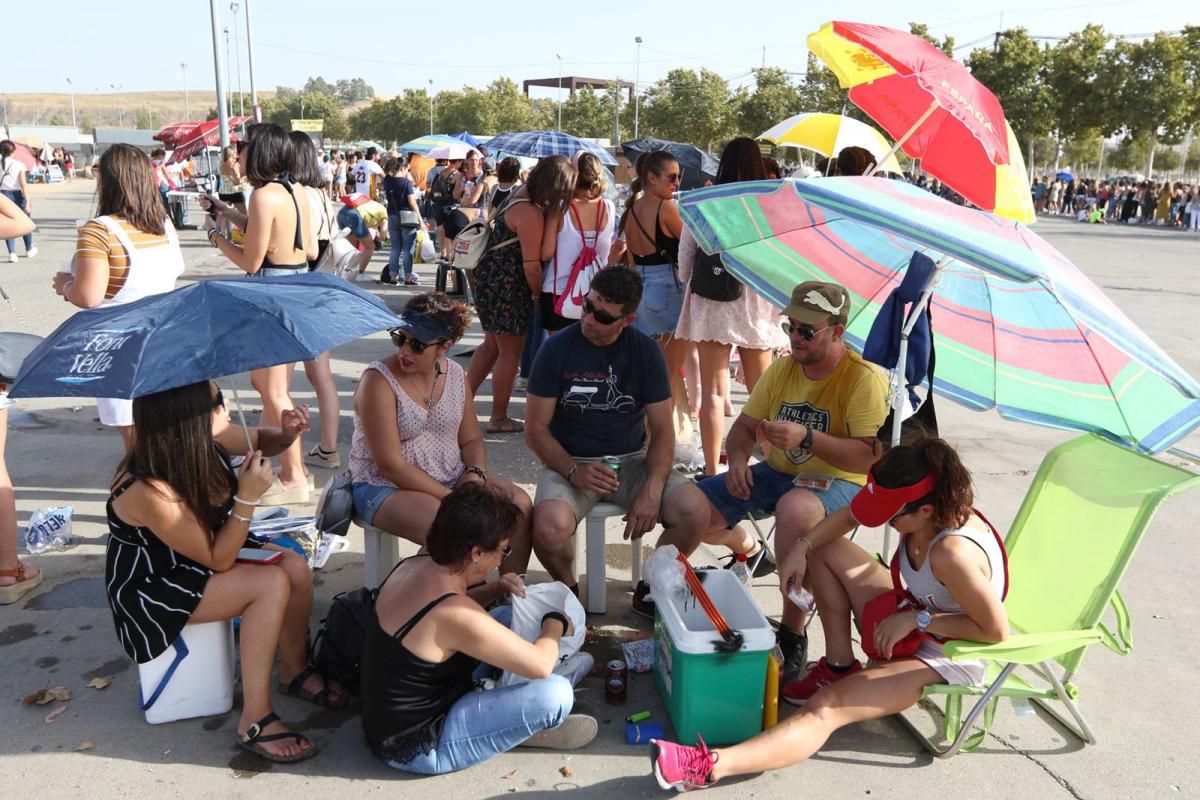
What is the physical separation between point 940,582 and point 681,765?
96 centimetres

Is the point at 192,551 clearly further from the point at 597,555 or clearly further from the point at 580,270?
the point at 580,270

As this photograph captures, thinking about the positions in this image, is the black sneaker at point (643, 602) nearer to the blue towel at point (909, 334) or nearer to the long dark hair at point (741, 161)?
the blue towel at point (909, 334)

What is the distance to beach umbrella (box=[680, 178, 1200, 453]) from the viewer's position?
2.52m

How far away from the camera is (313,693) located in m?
3.13

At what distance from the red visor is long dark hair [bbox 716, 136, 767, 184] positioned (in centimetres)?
263

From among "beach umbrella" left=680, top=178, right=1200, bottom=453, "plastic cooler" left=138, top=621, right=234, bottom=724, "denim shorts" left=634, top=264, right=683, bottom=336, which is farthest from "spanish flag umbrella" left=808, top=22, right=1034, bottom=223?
"plastic cooler" left=138, top=621, right=234, bottom=724

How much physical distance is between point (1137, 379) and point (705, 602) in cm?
161

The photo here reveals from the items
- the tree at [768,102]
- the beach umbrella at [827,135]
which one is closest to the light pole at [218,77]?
the beach umbrella at [827,135]

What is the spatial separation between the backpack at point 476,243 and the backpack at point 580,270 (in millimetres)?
434

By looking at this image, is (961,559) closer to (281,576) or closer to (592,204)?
(281,576)

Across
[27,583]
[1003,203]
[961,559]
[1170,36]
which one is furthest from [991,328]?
[1170,36]

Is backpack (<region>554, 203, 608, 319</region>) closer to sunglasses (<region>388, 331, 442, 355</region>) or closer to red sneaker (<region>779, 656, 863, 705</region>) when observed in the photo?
sunglasses (<region>388, 331, 442, 355</region>)

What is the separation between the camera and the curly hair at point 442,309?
3385 mm

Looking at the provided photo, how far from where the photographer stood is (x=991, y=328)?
11.7 ft
